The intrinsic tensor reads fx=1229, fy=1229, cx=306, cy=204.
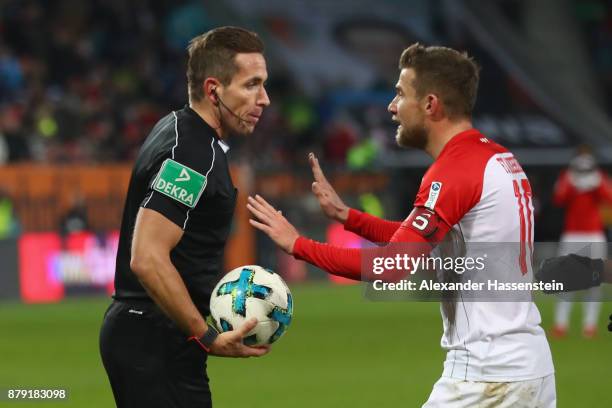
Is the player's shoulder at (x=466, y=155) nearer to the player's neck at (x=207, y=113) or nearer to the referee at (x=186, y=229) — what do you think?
the referee at (x=186, y=229)

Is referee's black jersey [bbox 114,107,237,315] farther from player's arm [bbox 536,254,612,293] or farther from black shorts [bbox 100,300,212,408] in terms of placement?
player's arm [bbox 536,254,612,293]

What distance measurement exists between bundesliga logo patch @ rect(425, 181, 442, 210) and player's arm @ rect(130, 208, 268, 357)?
0.88m

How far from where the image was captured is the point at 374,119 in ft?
88.6

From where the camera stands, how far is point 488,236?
202 inches

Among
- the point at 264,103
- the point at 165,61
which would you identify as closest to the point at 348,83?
the point at 165,61

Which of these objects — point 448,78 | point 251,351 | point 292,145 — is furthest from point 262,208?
point 292,145

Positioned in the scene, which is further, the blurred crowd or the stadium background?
the blurred crowd

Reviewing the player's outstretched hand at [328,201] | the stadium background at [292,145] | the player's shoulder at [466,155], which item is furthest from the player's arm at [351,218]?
the stadium background at [292,145]

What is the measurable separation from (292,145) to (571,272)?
21190 mm

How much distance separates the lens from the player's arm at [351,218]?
6.09 metres

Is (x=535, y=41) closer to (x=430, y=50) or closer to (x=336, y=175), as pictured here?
(x=336, y=175)

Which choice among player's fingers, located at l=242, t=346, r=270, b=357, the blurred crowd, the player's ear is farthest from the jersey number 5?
the blurred crowd

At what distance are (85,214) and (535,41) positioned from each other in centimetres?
1496

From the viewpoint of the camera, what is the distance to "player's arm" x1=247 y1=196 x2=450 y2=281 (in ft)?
16.4
